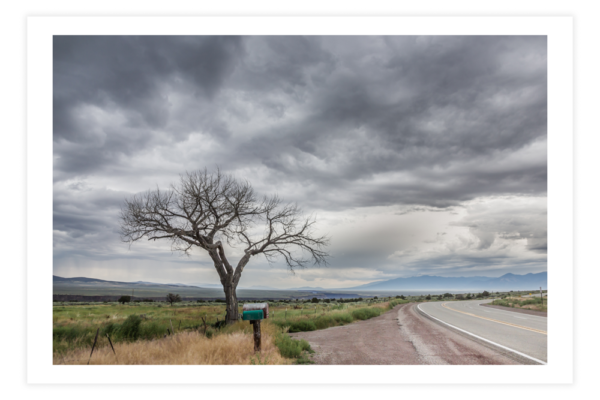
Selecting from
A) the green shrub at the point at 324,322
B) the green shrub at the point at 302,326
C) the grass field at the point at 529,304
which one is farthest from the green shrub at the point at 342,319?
the grass field at the point at 529,304

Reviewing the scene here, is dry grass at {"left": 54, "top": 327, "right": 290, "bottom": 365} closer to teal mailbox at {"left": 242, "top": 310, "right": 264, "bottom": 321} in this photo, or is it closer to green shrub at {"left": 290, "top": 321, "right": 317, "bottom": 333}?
teal mailbox at {"left": 242, "top": 310, "right": 264, "bottom": 321}

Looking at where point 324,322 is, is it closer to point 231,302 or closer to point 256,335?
point 231,302

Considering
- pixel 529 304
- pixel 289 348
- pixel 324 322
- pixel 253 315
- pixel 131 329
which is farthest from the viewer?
pixel 529 304

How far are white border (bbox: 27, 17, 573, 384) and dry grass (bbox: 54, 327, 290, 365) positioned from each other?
306 millimetres

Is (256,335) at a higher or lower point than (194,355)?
higher

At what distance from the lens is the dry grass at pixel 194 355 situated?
7.29 m

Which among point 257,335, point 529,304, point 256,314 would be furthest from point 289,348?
point 529,304

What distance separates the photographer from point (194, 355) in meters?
7.50

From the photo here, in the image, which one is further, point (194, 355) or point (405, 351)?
point (405, 351)

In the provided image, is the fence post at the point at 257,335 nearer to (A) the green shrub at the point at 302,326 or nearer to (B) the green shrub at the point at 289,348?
(B) the green shrub at the point at 289,348

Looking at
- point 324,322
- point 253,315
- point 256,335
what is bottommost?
point 324,322
